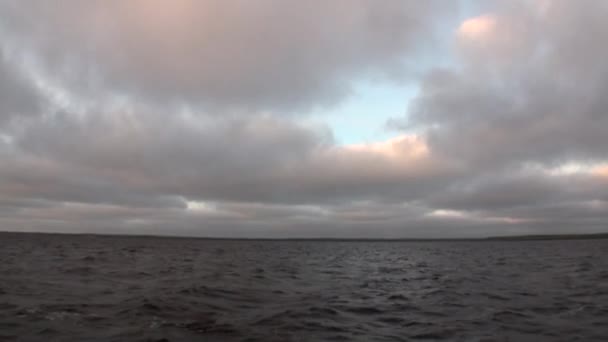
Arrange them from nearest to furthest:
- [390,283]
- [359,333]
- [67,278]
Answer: [359,333] < [67,278] < [390,283]

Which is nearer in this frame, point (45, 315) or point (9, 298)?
point (45, 315)

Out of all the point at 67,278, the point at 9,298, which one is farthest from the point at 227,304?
the point at 67,278

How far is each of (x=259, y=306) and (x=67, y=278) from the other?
536 inches

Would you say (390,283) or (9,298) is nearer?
(9,298)

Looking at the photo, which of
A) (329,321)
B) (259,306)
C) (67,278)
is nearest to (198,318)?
(259,306)

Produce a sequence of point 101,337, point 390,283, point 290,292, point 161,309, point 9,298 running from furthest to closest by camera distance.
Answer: point 390,283
point 290,292
point 9,298
point 161,309
point 101,337

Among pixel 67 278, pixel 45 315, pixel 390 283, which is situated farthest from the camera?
pixel 390 283

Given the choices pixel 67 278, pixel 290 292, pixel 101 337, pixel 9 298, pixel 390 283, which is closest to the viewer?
pixel 101 337

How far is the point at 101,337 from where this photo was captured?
39.2 feet

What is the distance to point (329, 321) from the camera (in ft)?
48.6

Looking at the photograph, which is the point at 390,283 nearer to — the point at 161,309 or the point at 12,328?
the point at 161,309

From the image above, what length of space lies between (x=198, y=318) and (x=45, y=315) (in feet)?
16.7

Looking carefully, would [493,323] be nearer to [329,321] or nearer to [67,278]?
[329,321]

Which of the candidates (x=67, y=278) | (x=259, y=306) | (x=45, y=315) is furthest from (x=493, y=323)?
(x=67, y=278)
